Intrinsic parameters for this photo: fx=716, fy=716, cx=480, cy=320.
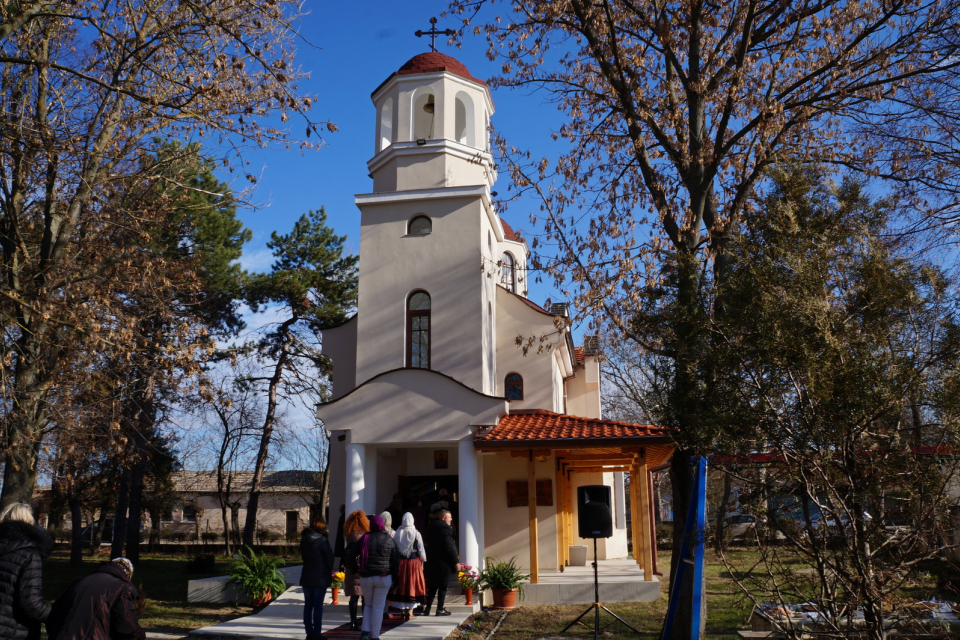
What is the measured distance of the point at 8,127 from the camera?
30.3 feet

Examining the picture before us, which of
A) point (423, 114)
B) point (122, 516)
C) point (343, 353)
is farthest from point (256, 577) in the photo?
point (122, 516)

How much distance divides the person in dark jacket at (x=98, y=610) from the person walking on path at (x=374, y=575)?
3769mm

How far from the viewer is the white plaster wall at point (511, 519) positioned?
15.7m

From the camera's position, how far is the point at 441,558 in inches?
462

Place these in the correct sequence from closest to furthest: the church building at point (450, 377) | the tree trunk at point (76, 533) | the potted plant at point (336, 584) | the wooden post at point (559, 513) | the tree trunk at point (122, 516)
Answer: the potted plant at point (336, 584) < the church building at point (450, 377) < the wooden post at point (559, 513) < the tree trunk at point (122, 516) < the tree trunk at point (76, 533)

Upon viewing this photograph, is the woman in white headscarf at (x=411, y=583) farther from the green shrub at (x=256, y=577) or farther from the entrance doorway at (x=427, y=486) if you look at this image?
the entrance doorway at (x=427, y=486)

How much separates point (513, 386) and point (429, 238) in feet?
14.8

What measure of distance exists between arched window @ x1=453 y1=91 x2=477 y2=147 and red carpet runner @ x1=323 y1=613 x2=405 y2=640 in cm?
1072

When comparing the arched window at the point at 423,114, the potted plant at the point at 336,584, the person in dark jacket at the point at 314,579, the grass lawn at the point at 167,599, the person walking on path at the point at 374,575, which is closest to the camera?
the person walking on path at the point at 374,575

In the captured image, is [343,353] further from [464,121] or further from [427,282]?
[464,121]

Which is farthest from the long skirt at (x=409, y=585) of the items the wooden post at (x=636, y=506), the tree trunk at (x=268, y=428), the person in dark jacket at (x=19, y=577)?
the tree trunk at (x=268, y=428)

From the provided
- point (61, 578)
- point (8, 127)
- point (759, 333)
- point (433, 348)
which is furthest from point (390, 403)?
point (61, 578)

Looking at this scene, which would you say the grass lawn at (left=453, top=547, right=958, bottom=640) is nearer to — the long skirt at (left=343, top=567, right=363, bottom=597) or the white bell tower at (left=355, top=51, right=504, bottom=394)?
the long skirt at (left=343, top=567, right=363, bottom=597)

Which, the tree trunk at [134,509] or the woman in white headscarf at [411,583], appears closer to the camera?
the woman in white headscarf at [411,583]
